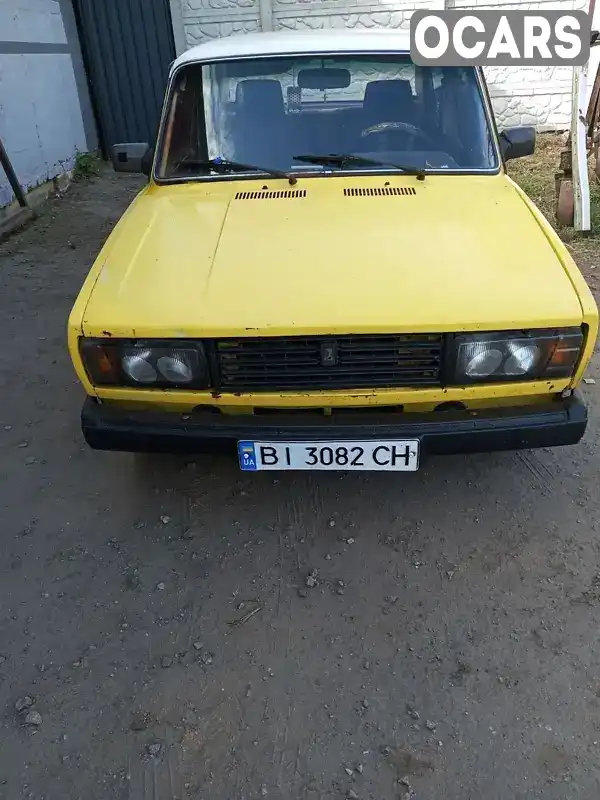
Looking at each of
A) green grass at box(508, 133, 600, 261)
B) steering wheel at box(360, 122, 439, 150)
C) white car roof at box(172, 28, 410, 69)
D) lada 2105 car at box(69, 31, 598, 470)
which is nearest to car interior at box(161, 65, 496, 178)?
steering wheel at box(360, 122, 439, 150)

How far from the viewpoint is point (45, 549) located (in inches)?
111

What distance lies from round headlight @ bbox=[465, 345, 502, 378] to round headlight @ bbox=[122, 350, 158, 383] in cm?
116

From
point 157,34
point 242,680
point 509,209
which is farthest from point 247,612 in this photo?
point 157,34

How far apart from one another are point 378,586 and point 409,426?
680 millimetres

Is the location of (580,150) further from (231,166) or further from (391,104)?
(231,166)

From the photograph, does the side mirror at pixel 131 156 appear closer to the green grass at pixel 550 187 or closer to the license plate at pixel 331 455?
the license plate at pixel 331 455

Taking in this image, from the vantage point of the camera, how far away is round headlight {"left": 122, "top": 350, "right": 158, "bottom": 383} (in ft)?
7.77

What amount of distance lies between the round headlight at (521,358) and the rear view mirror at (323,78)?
1915 mm

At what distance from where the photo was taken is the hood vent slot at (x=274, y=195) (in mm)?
3031

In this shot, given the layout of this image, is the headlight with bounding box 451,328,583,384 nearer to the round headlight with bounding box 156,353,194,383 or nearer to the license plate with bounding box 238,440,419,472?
the license plate with bounding box 238,440,419,472

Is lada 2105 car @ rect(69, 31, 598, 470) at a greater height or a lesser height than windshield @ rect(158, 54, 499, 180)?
lesser

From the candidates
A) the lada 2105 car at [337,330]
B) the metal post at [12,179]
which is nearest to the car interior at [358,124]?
the lada 2105 car at [337,330]

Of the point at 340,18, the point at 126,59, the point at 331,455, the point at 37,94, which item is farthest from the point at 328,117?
the point at 340,18

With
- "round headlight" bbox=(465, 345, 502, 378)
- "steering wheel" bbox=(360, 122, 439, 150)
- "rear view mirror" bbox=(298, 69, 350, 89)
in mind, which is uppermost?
"rear view mirror" bbox=(298, 69, 350, 89)
